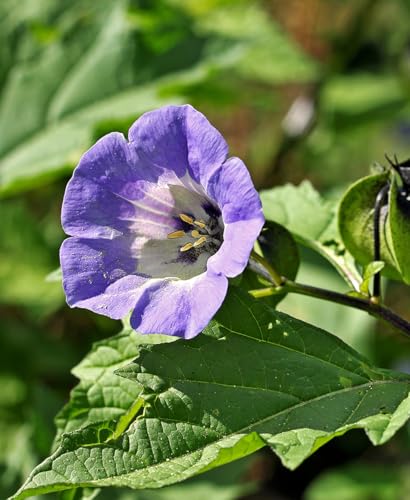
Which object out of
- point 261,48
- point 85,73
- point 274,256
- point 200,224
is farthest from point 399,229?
point 261,48

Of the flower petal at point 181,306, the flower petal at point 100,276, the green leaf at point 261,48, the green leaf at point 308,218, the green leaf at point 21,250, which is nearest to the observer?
the flower petal at point 181,306

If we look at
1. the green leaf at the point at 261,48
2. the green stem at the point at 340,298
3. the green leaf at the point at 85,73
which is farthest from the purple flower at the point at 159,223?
the green leaf at the point at 261,48

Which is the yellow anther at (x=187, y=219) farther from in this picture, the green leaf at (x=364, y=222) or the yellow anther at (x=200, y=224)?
the green leaf at (x=364, y=222)

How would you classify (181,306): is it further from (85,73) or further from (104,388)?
(85,73)

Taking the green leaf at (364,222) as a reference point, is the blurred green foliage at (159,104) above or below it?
below

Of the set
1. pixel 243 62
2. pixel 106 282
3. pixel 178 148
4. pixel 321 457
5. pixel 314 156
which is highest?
pixel 178 148

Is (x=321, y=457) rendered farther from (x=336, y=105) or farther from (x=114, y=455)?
(x=114, y=455)

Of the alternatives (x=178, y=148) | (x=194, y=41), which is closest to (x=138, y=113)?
(x=194, y=41)

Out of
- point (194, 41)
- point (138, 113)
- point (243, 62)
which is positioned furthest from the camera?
point (243, 62)
